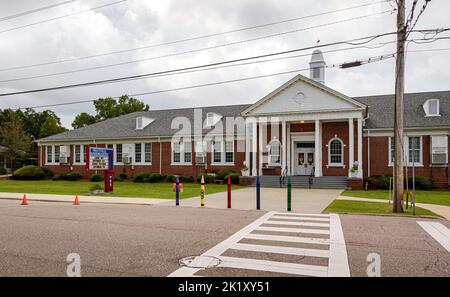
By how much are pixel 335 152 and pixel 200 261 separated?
79.3ft

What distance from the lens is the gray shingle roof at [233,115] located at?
91.2 ft

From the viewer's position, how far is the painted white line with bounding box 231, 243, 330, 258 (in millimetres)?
6992

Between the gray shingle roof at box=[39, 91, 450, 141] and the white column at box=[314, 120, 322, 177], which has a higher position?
the gray shingle roof at box=[39, 91, 450, 141]

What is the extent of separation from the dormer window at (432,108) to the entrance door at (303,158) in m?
9.02

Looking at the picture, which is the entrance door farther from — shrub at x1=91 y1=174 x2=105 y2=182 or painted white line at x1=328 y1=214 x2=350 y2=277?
painted white line at x1=328 y1=214 x2=350 y2=277

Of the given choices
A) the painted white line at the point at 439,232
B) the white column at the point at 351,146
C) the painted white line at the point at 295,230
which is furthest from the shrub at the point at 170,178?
the painted white line at the point at 439,232

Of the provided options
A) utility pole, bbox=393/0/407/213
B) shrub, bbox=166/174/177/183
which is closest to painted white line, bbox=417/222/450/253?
utility pole, bbox=393/0/407/213

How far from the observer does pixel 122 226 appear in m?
10.2

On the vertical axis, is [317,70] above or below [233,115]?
above

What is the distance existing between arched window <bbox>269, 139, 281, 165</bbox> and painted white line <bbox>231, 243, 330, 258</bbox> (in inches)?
886

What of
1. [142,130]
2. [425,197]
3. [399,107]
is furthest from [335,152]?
[142,130]

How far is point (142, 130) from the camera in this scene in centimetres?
3709

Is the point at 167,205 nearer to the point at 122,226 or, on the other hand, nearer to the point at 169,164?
the point at 122,226

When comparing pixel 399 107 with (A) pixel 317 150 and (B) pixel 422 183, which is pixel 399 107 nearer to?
(A) pixel 317 150
